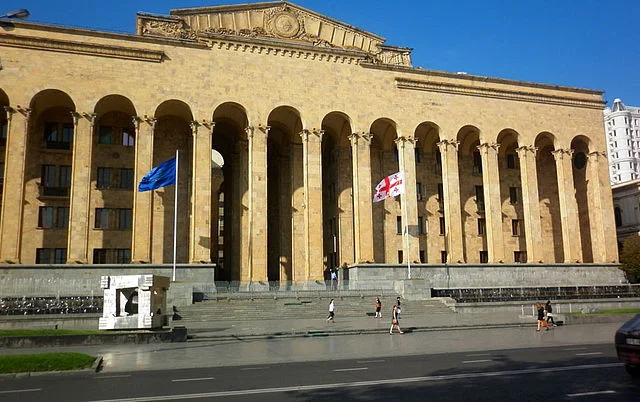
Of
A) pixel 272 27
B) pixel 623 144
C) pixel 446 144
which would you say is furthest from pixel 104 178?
pixel 623 144

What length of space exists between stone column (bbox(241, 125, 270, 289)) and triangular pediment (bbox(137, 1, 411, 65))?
8177 millimetres

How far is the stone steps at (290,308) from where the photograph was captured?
3137 centimetres

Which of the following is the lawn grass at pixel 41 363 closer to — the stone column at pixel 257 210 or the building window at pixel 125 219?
the stone column at pixel 257 210

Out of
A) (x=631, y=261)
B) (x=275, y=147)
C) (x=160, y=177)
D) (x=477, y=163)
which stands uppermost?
(x=275, y=147)

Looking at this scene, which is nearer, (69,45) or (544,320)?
(544,320)

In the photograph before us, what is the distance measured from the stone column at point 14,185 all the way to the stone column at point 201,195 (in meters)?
10.8

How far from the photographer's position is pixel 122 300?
2447cm

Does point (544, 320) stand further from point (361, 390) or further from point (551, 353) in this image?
point (361, 390)

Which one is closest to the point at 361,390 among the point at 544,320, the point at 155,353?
the point at 155,353

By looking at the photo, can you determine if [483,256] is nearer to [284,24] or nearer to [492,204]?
[492,204]

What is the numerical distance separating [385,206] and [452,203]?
6.11 meters

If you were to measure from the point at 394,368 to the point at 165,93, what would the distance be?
3136 centimetres

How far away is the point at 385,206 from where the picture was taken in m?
48.8

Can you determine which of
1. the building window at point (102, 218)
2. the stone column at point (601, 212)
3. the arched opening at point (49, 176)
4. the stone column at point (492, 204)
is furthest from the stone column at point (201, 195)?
the stone column at point (601, 212)
